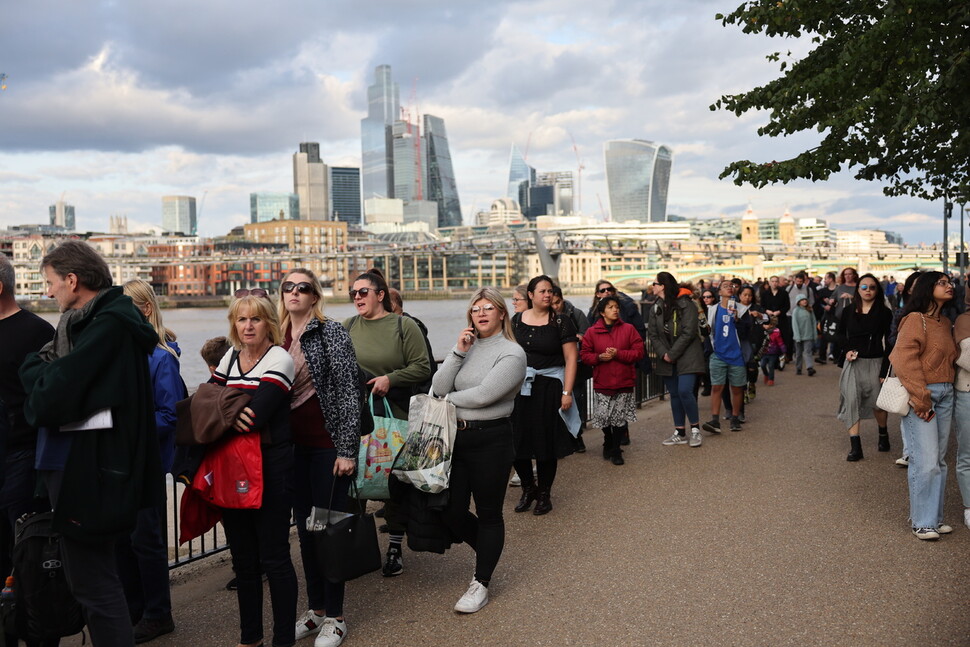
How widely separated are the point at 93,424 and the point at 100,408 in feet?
0.23

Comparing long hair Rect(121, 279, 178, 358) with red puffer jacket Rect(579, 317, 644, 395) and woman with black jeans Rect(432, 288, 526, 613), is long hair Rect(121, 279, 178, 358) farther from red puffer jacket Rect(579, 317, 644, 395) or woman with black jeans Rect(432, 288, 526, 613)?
red puffer jacket Rect(579, 317, 644, 395)

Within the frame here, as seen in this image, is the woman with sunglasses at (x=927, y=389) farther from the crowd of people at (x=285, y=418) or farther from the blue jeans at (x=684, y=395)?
the blue jeans at (x=684, y=395)

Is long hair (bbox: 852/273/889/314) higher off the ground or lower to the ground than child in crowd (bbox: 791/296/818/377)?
higher

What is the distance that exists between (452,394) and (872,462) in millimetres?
4736

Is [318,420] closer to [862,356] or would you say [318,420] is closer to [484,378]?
[484,378]

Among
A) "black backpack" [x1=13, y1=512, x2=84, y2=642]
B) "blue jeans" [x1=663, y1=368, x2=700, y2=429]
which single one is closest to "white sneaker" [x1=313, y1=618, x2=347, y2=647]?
"black backpack" [x1=13, y1=512, x2=84, y2=642]

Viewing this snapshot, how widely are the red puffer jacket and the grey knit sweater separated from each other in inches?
133

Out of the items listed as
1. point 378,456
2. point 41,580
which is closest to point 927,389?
point 378,456

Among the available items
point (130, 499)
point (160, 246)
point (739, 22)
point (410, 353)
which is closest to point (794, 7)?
point (739, 22)

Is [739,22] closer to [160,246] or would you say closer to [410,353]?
[410,353]

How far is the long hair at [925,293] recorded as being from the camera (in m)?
5.61

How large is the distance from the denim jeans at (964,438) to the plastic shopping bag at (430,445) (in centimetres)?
341

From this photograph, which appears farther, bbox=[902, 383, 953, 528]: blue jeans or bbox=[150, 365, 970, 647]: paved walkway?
bbox=[902, 383, 953, 528]: blue jeans

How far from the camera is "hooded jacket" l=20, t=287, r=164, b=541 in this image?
118 inches
